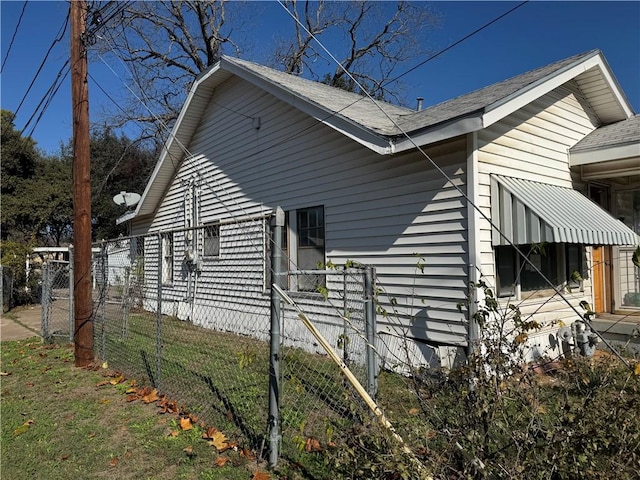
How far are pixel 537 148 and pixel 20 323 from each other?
43.5 ft

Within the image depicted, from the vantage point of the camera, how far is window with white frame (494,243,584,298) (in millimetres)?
6254

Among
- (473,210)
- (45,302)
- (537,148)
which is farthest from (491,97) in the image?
(45,302)

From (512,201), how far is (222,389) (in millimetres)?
4283

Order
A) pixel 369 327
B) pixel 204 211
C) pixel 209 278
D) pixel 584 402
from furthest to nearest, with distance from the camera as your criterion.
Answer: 1. pixel 204 211
2. pixel 209 278
3. pixel 369 327
4. pixel 584 402

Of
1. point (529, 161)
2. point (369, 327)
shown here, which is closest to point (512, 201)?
point (529, 161)

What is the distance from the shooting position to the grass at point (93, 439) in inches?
139

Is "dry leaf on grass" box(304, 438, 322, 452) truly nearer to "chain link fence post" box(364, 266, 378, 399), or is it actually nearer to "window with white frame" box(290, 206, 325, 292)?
"chain link fence post" box(364, 266, 378, 399)

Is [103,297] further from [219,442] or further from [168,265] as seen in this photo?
[168,265]

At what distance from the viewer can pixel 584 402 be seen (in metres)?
→ 2.13

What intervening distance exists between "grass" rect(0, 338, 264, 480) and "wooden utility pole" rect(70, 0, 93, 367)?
85 cm

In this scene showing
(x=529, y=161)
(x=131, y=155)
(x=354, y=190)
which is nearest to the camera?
(x=529, y=161)

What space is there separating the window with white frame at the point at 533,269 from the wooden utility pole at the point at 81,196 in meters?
6.06

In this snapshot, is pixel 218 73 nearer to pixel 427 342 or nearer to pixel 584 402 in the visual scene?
pixel 427 342

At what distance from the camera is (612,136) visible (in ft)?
24.3
